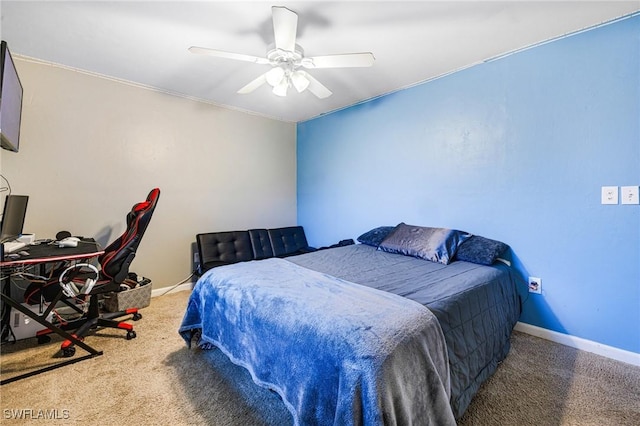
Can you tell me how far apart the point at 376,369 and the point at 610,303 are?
214 centimetres

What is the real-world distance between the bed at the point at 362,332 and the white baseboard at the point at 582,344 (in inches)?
13.3

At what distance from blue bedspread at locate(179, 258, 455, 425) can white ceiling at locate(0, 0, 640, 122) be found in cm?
183

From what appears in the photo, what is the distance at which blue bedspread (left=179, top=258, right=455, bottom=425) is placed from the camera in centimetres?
100

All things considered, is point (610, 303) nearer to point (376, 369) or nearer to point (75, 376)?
point (376, 369)

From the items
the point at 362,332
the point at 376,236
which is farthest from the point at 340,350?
the point at 376,236

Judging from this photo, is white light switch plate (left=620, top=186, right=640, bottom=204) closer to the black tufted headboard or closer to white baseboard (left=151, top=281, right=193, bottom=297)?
the black tufted headboard

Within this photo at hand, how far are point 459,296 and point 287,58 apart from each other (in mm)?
1948

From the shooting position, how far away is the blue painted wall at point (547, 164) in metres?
1.95

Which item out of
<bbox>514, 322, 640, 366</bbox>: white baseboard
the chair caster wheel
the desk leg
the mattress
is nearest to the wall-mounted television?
the desk leg

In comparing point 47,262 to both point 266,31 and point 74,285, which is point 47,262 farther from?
point 266,31

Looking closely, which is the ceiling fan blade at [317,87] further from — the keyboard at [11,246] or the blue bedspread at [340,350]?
the keyboard at [11,246]

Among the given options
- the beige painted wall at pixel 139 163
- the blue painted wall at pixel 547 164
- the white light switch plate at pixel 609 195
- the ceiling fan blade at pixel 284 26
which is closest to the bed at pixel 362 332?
the blue painted wall at pixel 547 164

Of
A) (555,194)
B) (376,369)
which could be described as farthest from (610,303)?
(376,369)

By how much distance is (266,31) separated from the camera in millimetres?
2105
